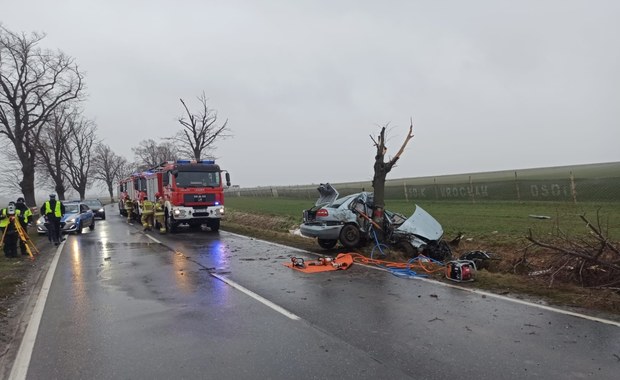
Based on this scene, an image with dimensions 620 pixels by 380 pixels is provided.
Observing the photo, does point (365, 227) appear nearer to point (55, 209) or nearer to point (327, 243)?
point (327, 243)

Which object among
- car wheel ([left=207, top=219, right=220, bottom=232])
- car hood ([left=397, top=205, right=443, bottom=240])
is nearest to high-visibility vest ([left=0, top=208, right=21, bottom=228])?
car wheel ([left=207, top=219, right=220, bottom=232])

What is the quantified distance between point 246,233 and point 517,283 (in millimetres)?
12364

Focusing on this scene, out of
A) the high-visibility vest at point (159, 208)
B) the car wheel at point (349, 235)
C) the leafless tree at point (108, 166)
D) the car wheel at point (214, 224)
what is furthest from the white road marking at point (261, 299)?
the leafless tree at point (108, 166)

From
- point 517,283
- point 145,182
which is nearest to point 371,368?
point 517,283

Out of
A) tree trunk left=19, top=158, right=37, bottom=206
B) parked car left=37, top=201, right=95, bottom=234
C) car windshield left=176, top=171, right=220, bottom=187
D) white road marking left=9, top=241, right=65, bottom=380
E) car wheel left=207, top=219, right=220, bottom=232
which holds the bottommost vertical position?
white road marking left=9, top=241, right=65, bottom=380

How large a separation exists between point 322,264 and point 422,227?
9.12 ft

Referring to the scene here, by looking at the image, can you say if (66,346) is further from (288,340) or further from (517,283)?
(517,283)

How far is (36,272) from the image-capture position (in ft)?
35.0

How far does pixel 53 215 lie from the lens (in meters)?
16.6

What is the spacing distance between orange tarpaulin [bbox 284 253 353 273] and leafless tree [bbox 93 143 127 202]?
78.5 metres

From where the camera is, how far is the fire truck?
744 inches

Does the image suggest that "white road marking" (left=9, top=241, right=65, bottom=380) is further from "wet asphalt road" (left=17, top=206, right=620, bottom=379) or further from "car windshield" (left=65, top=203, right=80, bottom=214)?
"car windshield" (left=65, top=203, right=80, bottom=214)

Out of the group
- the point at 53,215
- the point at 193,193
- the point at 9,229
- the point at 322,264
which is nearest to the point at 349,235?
the point at 322,264

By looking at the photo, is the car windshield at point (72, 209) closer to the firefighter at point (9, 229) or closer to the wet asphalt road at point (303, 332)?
the firefighter at point (9, 229)
